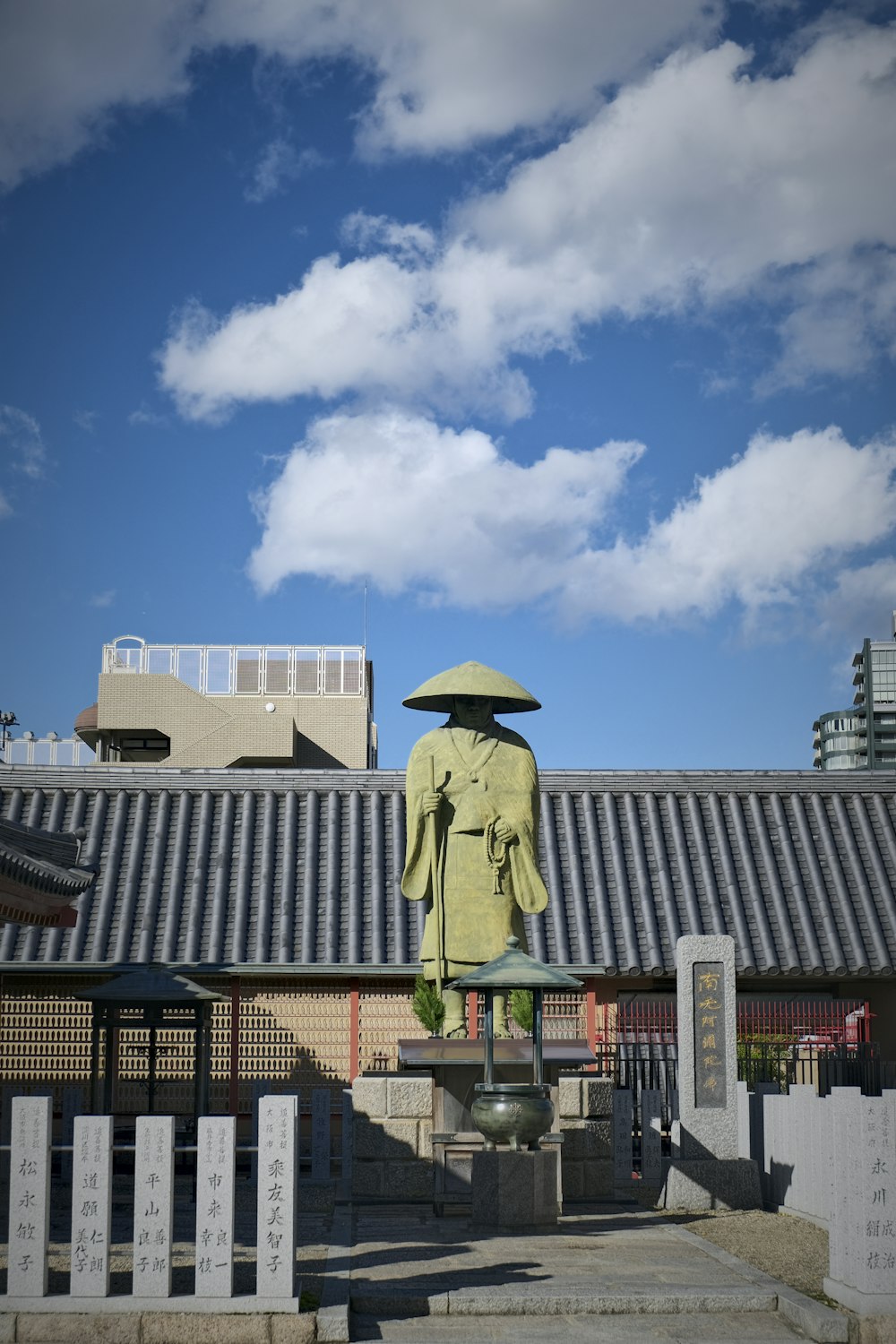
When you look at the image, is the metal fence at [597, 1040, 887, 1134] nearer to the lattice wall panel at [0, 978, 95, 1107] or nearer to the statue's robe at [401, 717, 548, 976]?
the statue's robe at [401, 717, 548, 976]

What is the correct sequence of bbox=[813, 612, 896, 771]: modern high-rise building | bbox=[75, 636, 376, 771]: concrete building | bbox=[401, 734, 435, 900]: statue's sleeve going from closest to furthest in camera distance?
bbox=[401, 734, 435, 900]: statue's sleeve
bbox=[75, 636, 376, 771]: concrete building
bbox=[813, 612, 896, 771]: modern high-rise building

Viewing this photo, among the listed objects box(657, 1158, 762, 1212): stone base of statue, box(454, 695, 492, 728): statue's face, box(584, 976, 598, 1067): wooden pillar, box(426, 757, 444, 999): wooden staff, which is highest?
box(454, 695, 492, 728): statue's face

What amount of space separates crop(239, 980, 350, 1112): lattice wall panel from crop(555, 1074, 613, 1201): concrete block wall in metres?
5.18

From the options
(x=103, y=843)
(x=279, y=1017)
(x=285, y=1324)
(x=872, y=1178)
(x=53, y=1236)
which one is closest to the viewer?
(x=285, y=1324)

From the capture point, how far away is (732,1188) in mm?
12609

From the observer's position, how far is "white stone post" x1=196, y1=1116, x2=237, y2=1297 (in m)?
7.81

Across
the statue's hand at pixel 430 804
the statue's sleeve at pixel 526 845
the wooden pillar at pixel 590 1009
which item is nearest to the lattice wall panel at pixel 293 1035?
the wooden pillar at pixel 590 1009

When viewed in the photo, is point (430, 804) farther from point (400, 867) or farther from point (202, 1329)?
point (400, 867)

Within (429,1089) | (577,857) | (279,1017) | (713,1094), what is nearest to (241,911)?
(279,1017)

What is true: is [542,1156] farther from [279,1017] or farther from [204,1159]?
[279,1017]

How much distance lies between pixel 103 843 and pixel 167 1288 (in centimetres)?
1296

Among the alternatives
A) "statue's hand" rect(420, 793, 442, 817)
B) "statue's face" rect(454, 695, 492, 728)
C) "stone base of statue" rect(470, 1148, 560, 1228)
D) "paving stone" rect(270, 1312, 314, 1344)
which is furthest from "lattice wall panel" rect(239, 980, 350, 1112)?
"paving stone" rect(270, 1312, 314, 1344)

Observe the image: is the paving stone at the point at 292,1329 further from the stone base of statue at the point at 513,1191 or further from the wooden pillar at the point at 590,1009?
the wooden pillar at the point at 590,1009

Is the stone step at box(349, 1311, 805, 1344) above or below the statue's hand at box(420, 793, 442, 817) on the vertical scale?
below
